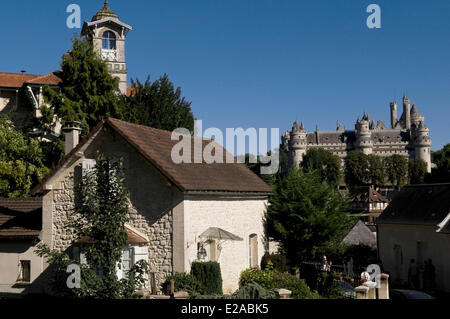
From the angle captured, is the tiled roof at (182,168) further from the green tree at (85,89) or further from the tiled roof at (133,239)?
the green tree at (85,89)

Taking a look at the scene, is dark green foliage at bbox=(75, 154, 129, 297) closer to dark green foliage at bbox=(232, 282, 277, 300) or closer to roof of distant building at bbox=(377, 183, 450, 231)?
dark green foliage at bbox=(232, 282, 277, 300)

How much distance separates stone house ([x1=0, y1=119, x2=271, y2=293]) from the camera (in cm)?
1769

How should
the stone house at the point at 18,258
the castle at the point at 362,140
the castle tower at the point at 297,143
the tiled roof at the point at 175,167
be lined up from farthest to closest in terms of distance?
the castle tower at the point at 297,143, the castle at the point at 362,140, the stone house at the point at 18,258, the tiled roof at the point at 175,167

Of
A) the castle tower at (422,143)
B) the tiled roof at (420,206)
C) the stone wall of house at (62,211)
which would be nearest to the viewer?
the stone wall of house at (62,211)

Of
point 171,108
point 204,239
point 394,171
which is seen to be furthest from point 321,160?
point 204,239

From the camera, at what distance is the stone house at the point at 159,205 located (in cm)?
1769

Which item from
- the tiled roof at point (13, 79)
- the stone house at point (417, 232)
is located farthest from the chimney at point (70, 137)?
the tiled roof at point (13, 79)

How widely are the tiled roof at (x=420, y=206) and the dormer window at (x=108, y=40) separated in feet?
94.9

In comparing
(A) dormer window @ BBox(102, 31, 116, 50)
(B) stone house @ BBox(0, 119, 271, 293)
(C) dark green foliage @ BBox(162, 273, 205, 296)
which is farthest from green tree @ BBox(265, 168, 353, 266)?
(A) dormer window @ BBox(102, 31, 116, 50)

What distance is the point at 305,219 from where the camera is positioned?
2336 cm

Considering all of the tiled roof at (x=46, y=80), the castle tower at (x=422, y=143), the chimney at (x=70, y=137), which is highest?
the castle tower at (x=422, y=143)

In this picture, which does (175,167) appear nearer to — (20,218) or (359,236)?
(20,218)

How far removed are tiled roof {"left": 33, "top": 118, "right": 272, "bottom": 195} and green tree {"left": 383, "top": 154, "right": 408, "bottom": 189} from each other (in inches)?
4524
